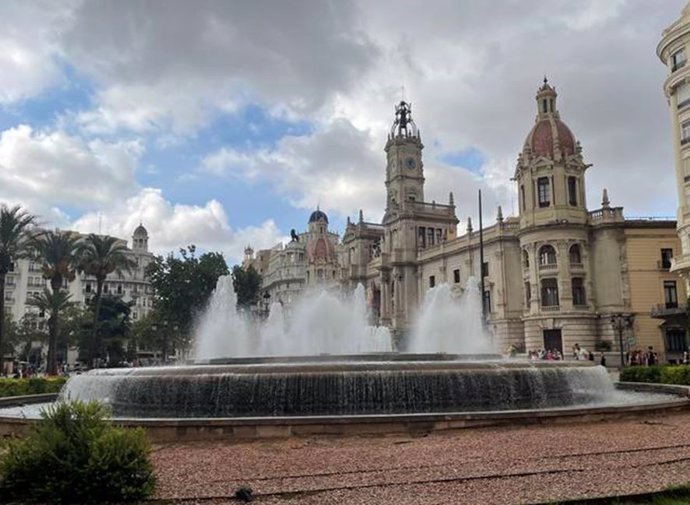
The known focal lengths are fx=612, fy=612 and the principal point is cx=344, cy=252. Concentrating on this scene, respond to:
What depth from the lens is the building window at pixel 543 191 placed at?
50531mm

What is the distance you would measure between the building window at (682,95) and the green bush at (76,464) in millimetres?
39460

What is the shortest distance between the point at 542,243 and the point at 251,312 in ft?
123

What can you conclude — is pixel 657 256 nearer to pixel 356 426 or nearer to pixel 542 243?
pixel 542 243

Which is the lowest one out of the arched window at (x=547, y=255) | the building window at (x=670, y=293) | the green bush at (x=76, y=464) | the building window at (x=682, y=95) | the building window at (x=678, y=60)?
the green bush at (x=76, y=464)

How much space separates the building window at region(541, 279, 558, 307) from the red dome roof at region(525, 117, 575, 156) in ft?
35.2

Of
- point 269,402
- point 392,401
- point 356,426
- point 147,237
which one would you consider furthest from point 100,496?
point 147,237

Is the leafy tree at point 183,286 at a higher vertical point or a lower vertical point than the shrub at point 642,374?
higher

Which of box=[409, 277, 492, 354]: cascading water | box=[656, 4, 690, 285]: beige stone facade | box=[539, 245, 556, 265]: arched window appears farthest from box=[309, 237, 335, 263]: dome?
box=[656, 4, 690, 285]: beige stone facade

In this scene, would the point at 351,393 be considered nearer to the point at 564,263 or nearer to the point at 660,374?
the point at 660,374

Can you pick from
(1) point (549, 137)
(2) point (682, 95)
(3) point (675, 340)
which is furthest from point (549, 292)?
(2) point (682, 95)

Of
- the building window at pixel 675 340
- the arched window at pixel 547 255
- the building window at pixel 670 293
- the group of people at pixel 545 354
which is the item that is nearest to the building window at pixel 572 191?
the arched window at pixel 547 255

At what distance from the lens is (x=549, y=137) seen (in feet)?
170

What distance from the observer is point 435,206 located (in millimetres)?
75375

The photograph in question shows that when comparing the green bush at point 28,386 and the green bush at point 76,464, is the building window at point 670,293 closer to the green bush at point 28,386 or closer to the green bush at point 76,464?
the green bush at point 28,386
